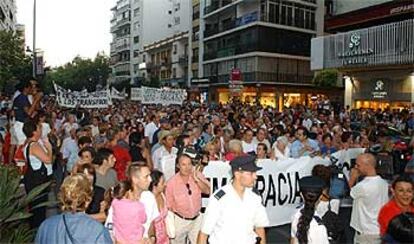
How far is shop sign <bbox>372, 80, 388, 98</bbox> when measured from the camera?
105 ft

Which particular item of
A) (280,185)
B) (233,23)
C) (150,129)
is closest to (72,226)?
(280,185)

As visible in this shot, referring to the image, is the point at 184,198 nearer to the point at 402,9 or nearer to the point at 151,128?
the point at 151,128

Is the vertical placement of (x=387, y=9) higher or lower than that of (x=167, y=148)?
higher

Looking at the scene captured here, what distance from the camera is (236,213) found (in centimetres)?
445

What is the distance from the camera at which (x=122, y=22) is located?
117 metres

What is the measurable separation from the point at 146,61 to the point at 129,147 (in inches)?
3428

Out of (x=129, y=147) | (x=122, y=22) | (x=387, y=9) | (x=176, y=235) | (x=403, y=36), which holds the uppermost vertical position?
(x=122, y=22)

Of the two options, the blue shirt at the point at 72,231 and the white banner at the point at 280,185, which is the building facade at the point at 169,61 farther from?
the blue shirt at the point at 72,231

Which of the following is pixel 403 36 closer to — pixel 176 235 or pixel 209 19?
pixel 176 235

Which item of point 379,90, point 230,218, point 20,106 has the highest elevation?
point 379,90

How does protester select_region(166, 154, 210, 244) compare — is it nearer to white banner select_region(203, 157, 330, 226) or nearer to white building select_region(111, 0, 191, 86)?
white banner select_region(203, 157, 330, 226)

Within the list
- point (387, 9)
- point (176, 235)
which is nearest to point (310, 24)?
point (387, 9)

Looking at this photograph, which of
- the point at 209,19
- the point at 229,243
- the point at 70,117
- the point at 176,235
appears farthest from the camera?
the point at 209,19

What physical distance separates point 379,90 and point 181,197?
93.1 feet
